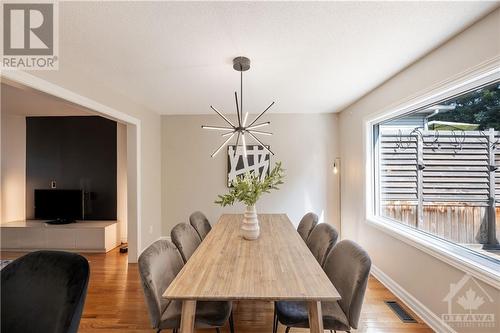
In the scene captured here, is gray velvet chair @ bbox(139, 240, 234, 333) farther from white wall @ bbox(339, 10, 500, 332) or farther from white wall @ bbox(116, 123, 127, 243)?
white wall @ bbox(116, 123, 127, 243)

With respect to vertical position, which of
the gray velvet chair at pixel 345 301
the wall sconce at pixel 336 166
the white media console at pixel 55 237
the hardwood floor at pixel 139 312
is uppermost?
the wall sconce at pixel 336 166

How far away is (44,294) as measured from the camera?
121 centimetres

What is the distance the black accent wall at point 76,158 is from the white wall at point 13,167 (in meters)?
0.09

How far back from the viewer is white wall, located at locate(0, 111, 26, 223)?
163 inches

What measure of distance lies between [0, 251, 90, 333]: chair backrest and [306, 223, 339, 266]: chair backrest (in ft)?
5.58

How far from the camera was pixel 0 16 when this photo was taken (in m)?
1.57

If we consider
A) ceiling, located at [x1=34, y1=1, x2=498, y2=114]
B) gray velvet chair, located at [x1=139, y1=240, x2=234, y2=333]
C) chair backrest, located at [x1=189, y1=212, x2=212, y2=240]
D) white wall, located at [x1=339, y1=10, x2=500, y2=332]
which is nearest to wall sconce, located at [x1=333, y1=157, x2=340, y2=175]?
white wall, located at [x1=339, y1=10, x2=500, y2=332]

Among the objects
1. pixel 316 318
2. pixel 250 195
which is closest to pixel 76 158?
pixel 250 195

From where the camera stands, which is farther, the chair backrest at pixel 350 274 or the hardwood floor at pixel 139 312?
the hardwood floor at pixel 139 312

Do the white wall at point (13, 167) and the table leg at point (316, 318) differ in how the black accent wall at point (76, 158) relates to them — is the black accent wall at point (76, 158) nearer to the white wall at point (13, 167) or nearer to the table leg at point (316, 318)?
the white wall at point (13, 167)

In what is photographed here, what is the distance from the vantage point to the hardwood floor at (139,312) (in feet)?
6.81

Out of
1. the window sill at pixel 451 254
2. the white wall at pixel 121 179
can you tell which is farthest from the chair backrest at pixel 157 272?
the white wall at pixel 121 179

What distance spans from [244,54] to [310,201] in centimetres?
311

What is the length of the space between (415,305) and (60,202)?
547cm
